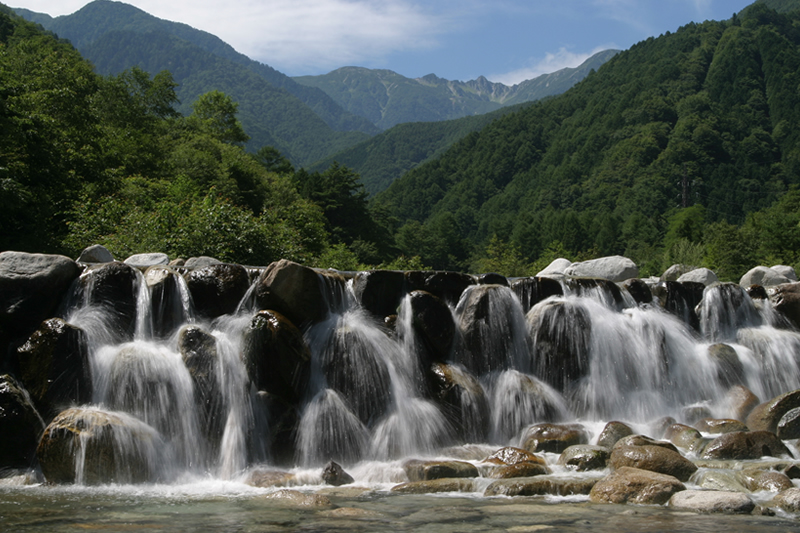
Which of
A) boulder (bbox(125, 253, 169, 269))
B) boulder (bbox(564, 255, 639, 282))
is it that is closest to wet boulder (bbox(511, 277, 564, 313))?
boulder (bbox(125, 253, 169, 269))

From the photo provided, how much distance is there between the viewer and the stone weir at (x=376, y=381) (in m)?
10.2

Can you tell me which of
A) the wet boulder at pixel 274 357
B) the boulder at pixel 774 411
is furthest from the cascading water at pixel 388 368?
the boulder at pixel 774 411

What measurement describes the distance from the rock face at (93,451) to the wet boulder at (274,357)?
90.2 inches

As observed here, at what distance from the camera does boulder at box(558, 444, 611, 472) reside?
35.5 ft

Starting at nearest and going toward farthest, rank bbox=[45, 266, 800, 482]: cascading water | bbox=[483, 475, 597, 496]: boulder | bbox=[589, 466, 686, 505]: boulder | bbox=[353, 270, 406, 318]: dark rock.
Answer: bbox=[589, 466, 686, 505]: boulder
bbox=[483, 475, 597, 496]: boulder
bbox=[45, 266, 800, 482]: cascading water
bbox=[353, 270, 406, 318]: dark rock

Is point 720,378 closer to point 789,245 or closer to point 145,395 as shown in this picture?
point 145,395

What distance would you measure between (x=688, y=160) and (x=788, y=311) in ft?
335

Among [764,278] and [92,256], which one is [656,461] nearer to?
[92,256]

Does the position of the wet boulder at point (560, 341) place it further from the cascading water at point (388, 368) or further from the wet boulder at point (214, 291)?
the wet boulder at point (214, 291)

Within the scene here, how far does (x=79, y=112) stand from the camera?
31953mm

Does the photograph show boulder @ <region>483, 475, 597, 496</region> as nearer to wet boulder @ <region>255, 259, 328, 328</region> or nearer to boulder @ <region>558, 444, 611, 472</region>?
boulder @ <region>558, 444, 611, 472</region>

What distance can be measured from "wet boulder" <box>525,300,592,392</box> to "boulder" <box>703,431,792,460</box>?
3.52m

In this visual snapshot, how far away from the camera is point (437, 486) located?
986cm

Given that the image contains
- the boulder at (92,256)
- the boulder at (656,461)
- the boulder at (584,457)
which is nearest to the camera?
the boulder at (656,461)
